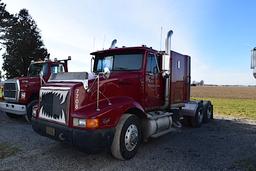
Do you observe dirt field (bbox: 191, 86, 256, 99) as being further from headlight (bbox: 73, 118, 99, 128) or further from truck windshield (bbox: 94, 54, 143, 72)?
headlight (bbox: 73, 118, 99, 128)

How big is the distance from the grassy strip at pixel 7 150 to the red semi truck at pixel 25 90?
3.41 metres

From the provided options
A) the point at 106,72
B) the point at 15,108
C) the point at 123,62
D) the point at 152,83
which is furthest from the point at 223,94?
the point at 106,72

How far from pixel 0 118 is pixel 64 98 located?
7798mm

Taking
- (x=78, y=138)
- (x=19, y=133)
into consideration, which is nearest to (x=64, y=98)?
(x=78, y=138)

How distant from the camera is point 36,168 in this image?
5387 mm

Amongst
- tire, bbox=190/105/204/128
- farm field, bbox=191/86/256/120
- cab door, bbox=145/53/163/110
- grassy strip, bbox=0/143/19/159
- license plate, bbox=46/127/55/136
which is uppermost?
cab door, bbox=145/53/163/110

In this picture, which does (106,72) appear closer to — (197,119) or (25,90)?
(25,90)

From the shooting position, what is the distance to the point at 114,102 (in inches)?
238

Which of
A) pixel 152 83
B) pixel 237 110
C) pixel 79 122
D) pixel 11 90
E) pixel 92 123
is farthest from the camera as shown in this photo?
pixel 237 110

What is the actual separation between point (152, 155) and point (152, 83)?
2037 millimetres

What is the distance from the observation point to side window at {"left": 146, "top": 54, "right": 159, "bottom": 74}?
288 inches

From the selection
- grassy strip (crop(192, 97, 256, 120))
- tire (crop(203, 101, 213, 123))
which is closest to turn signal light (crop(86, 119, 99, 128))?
tire (crop(203, 101, 213, 123))

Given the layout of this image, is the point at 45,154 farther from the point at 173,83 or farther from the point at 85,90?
the point at 173,83

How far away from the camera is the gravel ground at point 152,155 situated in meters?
5.67
